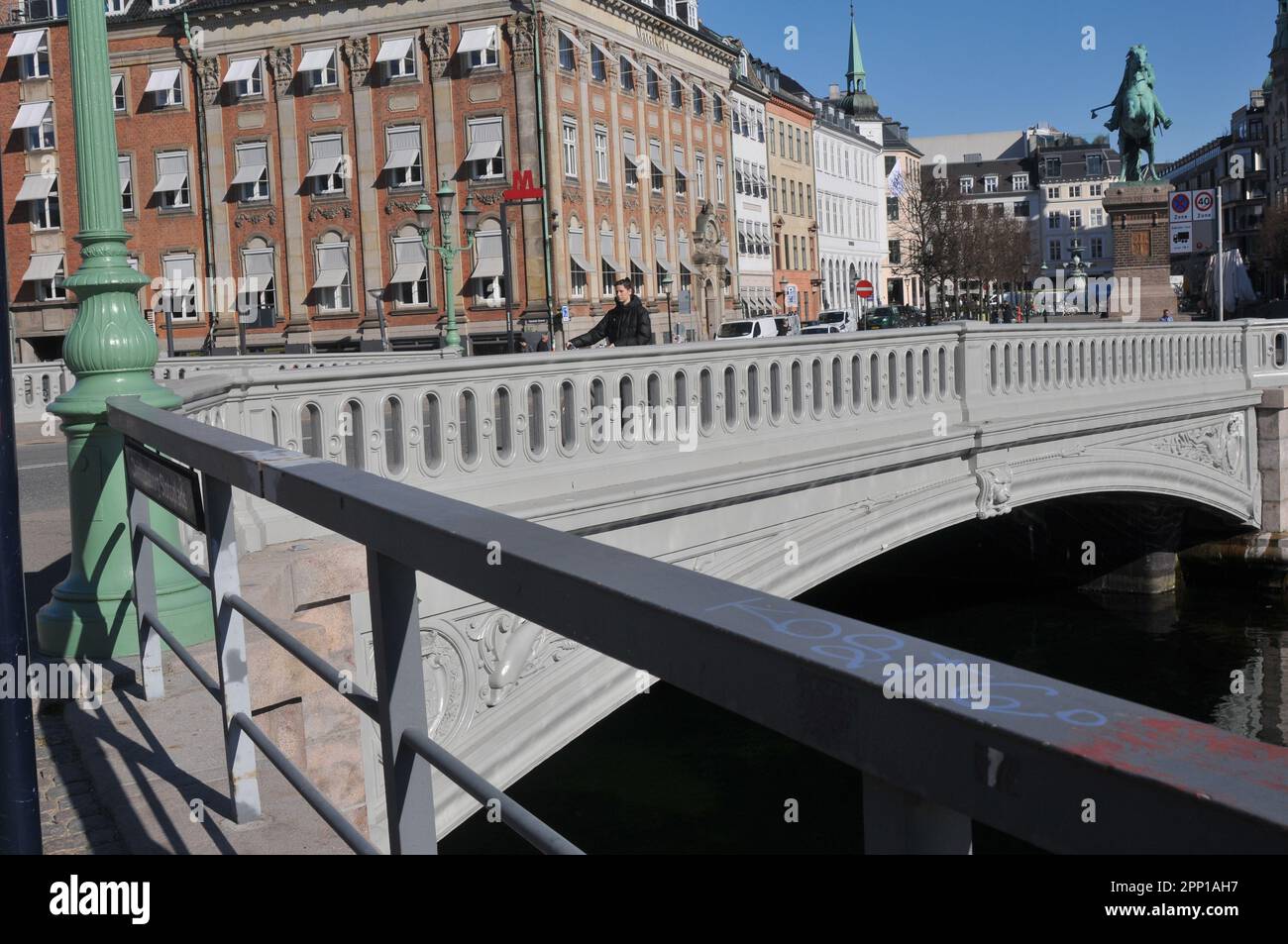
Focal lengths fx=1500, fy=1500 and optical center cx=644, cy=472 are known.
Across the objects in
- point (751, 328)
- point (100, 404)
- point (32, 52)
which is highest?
point (32, 52)

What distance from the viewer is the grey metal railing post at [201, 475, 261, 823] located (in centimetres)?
366

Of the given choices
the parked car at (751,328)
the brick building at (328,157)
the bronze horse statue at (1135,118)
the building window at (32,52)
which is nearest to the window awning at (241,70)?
the brick building at (328,157)

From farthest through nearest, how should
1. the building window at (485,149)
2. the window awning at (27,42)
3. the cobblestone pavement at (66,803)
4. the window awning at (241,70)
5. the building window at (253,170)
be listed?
the window awning at (27,42), the building window at (253,170), the window awning at (241,70), the building window at (485,149), the cobblestone pavement at (66,803)

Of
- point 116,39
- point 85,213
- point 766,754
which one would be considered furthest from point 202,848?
point 116,39

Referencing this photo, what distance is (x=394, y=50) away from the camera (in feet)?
155

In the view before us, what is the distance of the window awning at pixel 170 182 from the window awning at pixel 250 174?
2.14 m

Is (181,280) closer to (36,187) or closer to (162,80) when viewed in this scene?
(36,187)

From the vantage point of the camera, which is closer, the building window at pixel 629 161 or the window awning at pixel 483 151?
the window awning at pixel 483 151

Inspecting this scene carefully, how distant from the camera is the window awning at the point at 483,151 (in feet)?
153

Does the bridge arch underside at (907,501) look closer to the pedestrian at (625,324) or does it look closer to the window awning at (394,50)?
the pedestrian at (625,324)

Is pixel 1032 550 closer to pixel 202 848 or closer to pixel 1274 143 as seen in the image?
pixel 202 848

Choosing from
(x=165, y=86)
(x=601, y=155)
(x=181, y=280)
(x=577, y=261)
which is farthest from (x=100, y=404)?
(x=165, y=86)

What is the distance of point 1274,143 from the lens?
374ft

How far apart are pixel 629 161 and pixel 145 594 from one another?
162ft
